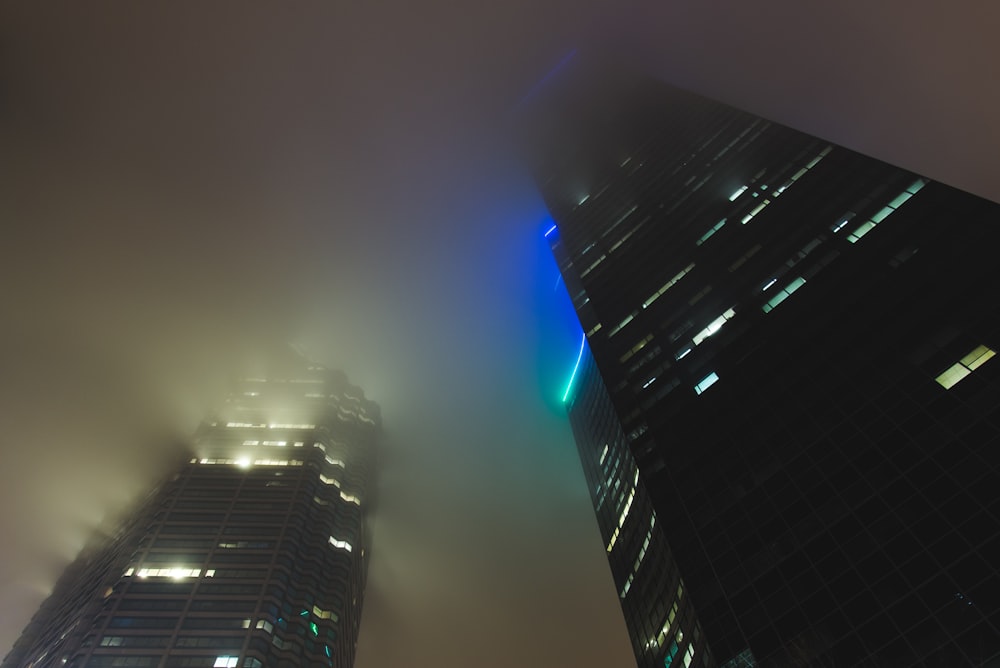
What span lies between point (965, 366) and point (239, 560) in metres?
101

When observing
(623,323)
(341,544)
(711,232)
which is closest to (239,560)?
(341,544)

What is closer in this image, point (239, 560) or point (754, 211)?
point (754, 211)

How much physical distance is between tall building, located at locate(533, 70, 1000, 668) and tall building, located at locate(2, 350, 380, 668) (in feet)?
184

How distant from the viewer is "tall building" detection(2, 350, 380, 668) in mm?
85250

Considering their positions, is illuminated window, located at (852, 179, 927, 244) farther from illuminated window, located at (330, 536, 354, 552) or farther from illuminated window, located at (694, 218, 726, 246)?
illuminated window, located at (330, 536, 354, 552)

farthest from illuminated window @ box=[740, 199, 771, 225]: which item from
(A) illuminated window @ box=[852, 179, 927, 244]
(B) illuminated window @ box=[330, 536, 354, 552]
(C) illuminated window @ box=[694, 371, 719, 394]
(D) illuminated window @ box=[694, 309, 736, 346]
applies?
(B) illuminated window @ box=[330, 536, 354, 552]

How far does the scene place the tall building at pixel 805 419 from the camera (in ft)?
101

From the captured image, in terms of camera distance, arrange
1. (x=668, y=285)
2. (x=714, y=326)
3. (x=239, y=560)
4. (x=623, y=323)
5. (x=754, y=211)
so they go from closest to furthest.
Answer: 1. (x=714, y=326)
2. (x=754, y=211)
3. (x=668, y=285)
4. (x=623, y=323)
5. (x=239, y=560)

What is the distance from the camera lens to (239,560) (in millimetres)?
99000

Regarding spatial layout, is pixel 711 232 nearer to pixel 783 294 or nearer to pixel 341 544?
pixel 783 294

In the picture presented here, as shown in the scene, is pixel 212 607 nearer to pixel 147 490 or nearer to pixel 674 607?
pixel 147 490

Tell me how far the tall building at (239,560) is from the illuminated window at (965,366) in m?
87.7

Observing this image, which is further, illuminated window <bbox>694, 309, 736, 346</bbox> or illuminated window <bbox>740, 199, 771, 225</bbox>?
illuminated window <bbox>740, 199, 771, 225</bbox>

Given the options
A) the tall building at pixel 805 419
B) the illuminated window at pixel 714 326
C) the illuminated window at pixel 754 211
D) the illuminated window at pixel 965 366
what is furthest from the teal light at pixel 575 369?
the illuminated window at pixel 965 366
